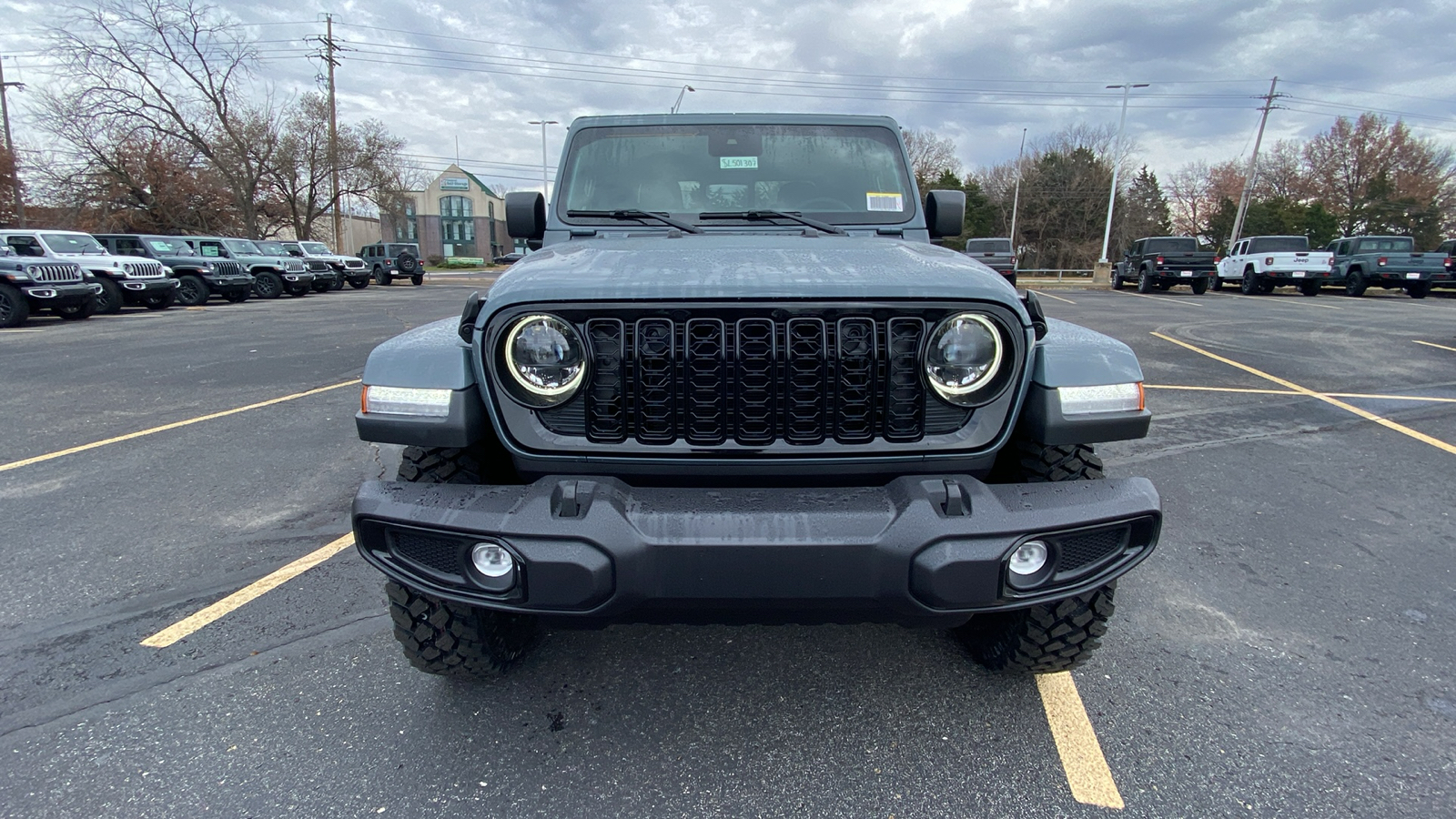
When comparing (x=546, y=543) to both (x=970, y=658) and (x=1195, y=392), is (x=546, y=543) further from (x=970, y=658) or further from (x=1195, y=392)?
(x=1195, y=392)

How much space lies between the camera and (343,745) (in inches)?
80.7

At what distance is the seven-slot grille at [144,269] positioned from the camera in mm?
14984

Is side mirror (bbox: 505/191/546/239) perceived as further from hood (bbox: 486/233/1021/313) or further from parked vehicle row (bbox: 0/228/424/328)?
parked vehicle row (bbox: 0/228/424/328)

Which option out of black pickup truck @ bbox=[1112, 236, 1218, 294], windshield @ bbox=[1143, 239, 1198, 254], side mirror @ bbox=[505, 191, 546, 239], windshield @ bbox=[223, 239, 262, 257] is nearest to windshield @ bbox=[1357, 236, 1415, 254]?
black pickup truck @ bbox=[1112, 236, 1218, 294]

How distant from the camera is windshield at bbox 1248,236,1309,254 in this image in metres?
21.8

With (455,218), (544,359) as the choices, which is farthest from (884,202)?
(455,218)

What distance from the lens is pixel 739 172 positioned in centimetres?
307

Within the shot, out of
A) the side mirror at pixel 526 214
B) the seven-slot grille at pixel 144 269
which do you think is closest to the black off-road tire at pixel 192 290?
the seven-slot grille at pixel 144 269

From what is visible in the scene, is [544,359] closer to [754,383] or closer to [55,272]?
[754,383]

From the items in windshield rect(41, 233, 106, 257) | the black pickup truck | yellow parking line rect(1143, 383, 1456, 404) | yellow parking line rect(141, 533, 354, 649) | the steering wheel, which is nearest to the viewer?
yellow parking line rect(141, 533, 354, 649)

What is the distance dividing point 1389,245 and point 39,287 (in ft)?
110

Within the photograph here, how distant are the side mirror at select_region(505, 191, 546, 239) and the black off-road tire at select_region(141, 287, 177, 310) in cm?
1742

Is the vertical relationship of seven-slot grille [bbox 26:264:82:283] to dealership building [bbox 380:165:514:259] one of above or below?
below

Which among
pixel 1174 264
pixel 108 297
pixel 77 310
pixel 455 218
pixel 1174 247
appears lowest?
pixel 77 310
